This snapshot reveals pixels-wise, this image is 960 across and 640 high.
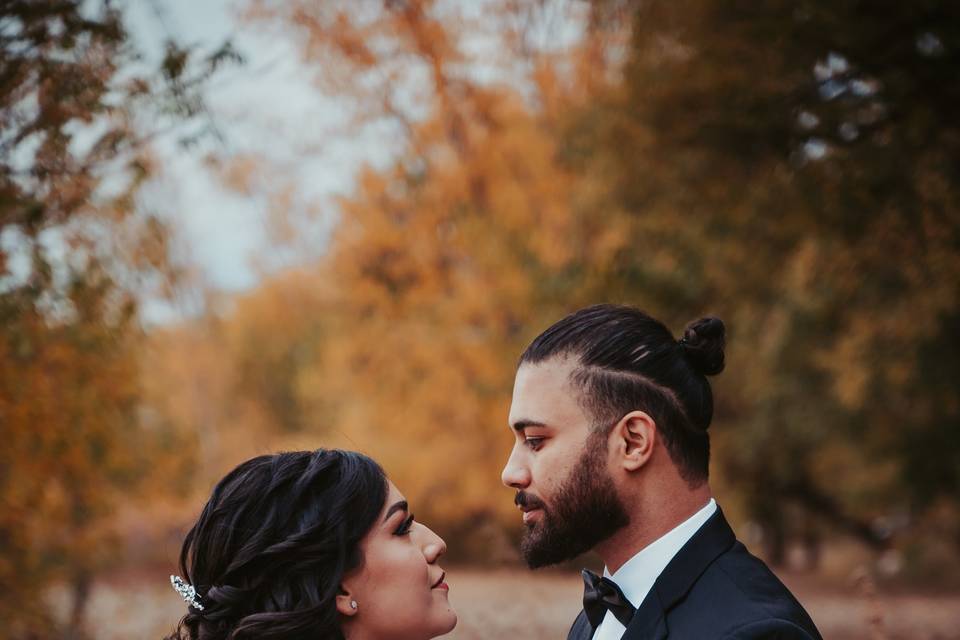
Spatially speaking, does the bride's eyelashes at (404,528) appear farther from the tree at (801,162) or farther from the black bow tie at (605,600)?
the tree at (801,162)

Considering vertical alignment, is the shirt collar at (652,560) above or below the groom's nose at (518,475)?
→ below

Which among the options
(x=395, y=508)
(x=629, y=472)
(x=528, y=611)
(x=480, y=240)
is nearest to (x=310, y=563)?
(x=395, y=508)

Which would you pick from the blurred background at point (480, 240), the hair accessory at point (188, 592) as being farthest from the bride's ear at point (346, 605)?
the blurred background at point (480, 240)

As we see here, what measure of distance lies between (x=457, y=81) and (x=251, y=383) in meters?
28.6

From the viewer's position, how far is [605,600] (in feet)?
8.56

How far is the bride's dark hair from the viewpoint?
2.78 meters

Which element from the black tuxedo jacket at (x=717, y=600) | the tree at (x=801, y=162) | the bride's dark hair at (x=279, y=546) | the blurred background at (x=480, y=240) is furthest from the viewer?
the tree at (x=801, y=162)

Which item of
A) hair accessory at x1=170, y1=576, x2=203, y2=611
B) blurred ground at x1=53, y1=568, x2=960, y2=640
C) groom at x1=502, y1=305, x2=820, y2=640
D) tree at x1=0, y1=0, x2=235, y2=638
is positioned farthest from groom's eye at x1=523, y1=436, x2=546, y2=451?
blurred ground at x1=53, y1=568, x2=960, y2=640

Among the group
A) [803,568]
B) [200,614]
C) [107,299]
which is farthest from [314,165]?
[803,568]

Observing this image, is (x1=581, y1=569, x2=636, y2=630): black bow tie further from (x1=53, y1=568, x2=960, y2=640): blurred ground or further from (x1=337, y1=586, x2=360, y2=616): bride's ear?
(x1=53, y1=568, x2=960, y2=640): blurred ground

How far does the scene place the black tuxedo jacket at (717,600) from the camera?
7.41ft

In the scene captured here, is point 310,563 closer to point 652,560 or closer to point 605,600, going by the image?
point 605,600

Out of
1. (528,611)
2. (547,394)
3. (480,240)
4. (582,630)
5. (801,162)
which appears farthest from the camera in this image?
(480,240)

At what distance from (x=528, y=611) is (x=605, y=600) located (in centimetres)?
955
